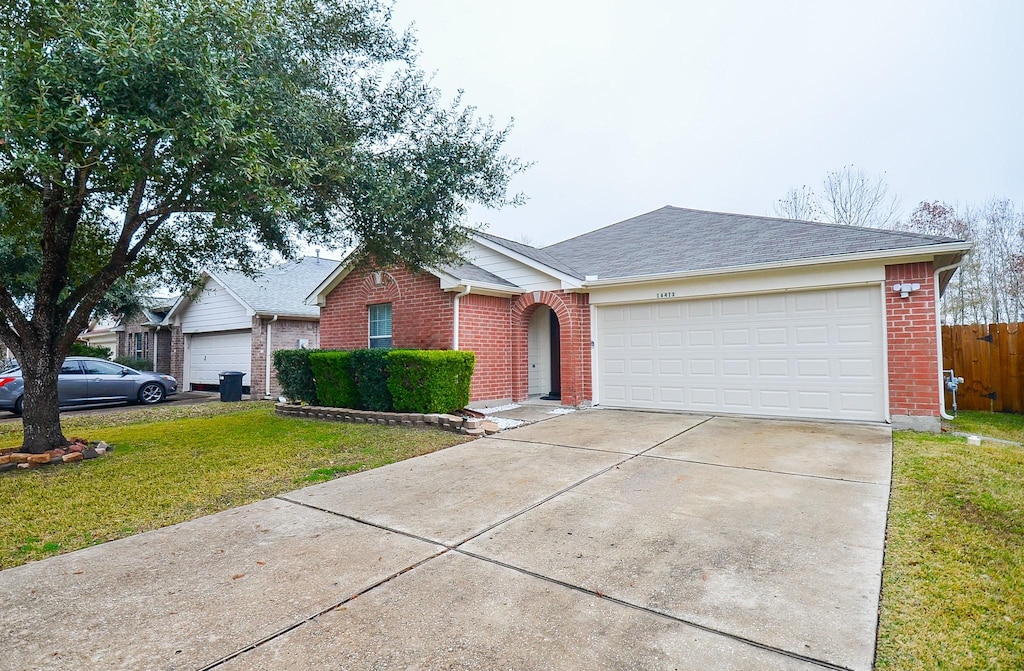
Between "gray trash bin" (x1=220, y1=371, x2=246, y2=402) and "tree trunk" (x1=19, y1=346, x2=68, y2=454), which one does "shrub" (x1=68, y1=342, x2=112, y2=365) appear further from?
"tree trunk" (x1=19, y1=346, x2=68, y2=454)

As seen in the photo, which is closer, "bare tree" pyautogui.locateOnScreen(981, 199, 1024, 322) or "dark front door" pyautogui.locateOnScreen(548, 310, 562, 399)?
"dark front door" pyautogui.locateOnScreen(548, 310, 562, 399)

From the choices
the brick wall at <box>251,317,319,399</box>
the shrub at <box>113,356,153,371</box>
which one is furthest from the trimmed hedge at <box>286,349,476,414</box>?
the shrub at <box>113,356,153,371</box>

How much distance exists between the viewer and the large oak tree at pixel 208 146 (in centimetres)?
443

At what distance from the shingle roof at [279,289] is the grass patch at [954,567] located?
14.3m

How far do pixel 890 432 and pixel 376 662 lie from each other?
802 centimetres

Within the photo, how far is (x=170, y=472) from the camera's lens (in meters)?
5.95

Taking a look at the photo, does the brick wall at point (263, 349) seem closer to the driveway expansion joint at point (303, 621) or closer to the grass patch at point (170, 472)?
the grass patch at point (170, 472)

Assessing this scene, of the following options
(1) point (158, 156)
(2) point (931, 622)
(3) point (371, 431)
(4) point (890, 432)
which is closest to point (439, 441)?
(3) point (371, 431)

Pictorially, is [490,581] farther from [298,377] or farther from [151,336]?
[151,336]

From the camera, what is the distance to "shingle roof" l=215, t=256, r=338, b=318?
16.1m

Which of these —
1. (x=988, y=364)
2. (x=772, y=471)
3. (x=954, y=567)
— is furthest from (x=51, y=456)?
(x=988, y=364)

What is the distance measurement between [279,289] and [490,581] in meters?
16.9

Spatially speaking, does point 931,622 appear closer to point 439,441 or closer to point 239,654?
point 239,654

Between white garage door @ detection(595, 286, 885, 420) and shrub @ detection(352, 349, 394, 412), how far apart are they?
14.7 ft
